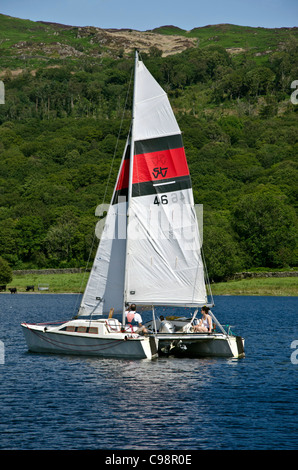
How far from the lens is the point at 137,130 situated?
42688 millimetres

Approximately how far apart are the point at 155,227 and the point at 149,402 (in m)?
14.2

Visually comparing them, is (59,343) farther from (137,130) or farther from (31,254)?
(31,254)

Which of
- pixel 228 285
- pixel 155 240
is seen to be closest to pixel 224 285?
pixel 228 285

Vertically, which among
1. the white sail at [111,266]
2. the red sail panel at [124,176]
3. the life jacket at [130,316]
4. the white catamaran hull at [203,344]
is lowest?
the white catamaran hull at [203,344]

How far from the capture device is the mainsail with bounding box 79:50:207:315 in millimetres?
42688

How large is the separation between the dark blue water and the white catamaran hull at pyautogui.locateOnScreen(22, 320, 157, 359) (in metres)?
0.61

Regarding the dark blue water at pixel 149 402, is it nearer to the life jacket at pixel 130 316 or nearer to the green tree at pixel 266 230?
the life jacket at pixel 130 316

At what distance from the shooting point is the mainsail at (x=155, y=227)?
140 feet

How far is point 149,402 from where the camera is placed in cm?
3156

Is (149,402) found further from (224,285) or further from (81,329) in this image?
(224,285)

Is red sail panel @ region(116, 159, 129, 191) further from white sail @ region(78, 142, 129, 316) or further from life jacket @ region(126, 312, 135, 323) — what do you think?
life jacket @ region(126, 312, 135, 323)

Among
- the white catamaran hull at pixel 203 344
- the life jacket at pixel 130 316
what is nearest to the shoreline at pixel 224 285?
the white catamaran hull at pixel 203 344

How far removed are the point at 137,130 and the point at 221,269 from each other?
8841 cm

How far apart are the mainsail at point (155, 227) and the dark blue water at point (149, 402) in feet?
14.5
